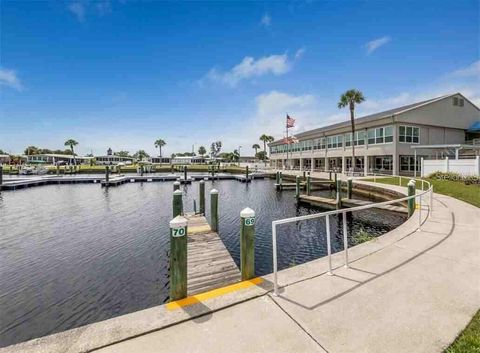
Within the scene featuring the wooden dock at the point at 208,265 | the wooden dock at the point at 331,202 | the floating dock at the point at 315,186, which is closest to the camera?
the wooden dock at the point at 208,265

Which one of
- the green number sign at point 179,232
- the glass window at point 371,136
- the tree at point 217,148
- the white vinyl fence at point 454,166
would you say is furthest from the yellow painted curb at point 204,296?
the tree at point 217,148

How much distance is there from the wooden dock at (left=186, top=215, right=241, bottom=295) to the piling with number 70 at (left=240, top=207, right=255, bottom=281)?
1247mm

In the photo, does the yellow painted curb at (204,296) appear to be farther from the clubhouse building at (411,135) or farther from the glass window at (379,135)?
the glass window at (379,135)

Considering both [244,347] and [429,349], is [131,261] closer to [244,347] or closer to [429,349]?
[244,347]

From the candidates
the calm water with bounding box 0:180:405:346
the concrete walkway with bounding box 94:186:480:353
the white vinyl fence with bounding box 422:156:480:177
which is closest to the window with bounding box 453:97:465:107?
the white vinyl fence with bounding box 422:156:480:177

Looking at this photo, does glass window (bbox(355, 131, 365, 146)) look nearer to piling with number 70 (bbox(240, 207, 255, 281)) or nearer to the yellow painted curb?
piling with number 70 (bbox(240, 207, 255, 281))

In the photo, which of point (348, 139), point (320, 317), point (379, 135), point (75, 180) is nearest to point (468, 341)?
point (320, 317)

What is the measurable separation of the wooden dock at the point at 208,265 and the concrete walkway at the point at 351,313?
1814 millimetres

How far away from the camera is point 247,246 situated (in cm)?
476

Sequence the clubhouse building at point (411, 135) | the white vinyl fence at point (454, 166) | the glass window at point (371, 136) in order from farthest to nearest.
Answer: the glass window at point (371, 136) < the clubhouse building at point (411, 135) < the white vinyl fence at point (454, 166)

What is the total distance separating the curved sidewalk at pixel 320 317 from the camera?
Answer: 293cm

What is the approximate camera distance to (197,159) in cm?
11656

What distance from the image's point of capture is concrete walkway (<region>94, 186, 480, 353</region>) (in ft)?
9.60

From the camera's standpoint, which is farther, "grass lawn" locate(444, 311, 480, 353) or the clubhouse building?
the clubhouse building
